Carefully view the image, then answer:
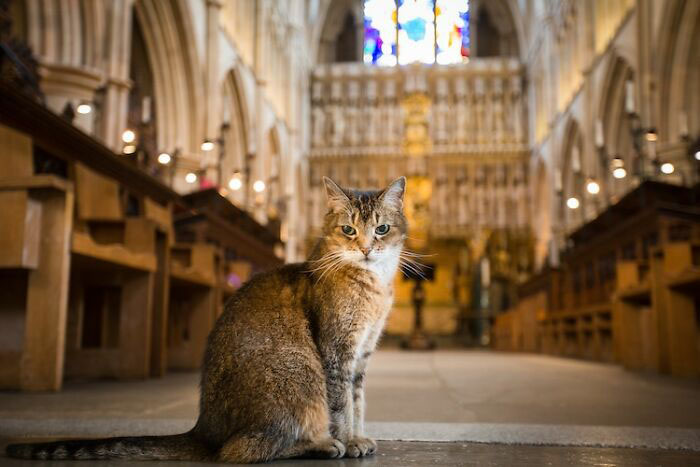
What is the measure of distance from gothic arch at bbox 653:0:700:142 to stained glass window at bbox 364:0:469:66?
46.1 ft

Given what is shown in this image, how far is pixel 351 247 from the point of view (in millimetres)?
1919

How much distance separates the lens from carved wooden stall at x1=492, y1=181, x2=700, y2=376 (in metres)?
5.49

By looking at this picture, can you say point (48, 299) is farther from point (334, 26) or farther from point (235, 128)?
point (334, 26)

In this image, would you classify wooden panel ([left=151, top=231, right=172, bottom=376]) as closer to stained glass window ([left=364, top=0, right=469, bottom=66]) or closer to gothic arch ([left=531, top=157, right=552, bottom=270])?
gothic arch ([left=531, top=157, right=552, bottom=270])

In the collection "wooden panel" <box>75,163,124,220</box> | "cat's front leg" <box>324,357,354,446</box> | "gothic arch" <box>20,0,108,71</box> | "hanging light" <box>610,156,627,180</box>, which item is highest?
"gothic arch" <box>20,0,108,71</box>

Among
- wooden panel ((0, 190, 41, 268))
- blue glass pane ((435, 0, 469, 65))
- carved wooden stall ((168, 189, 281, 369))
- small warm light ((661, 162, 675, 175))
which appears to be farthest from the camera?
blue glass pane ((435, 0, 469, 65))

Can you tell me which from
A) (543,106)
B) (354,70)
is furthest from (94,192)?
(354,70)

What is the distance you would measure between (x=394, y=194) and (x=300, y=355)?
22.2 inches

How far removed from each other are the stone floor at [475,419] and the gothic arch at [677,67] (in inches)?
357

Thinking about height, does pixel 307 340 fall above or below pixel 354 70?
below

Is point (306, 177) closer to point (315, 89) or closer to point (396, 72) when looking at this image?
point (315, 89)

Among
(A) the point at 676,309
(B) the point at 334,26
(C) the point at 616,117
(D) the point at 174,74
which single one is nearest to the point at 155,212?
(A) the point at 676,309

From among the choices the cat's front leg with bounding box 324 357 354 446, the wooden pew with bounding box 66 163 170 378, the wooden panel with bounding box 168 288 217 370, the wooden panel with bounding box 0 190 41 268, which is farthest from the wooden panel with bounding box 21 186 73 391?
the wooden panel with bounding box 168 288 217 370

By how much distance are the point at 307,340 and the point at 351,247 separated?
0.93 feet
